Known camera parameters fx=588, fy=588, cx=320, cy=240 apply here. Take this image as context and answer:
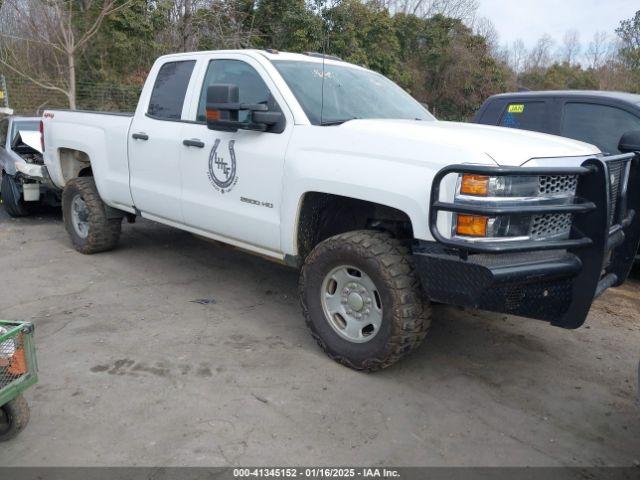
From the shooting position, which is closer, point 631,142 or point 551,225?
point 551,225

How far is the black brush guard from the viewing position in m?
3.08

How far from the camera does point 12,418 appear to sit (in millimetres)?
2998

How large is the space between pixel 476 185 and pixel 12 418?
267cm

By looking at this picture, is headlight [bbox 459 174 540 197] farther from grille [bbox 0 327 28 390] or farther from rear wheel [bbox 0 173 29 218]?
rear wheel [bbox 0 173 29 218]

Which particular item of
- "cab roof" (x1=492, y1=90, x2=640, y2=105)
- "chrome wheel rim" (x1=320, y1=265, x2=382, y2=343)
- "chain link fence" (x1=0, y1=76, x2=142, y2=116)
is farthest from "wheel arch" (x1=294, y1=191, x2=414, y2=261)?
"chain link fence" (x1=0, y1=76, x2=142, y2=116)

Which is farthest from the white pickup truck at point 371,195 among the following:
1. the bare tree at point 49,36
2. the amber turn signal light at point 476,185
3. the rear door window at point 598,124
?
the bare tree at point 49,36

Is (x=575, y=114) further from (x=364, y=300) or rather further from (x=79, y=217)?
(x=79, y=217)

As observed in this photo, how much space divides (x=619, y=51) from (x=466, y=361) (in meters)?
31.7

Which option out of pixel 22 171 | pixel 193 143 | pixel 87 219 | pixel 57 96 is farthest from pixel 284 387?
pixel 57 96

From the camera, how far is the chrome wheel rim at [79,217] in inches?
255

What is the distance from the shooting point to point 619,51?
30297 millimetres

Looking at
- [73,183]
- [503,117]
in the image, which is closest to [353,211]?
[503,117]

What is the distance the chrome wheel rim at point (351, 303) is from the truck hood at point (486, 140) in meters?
0.88

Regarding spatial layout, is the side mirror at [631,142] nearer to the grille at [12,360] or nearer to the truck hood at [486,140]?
the truck hood at [486,140]
